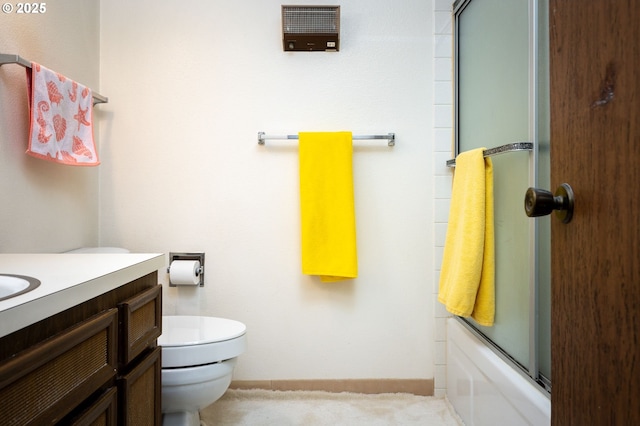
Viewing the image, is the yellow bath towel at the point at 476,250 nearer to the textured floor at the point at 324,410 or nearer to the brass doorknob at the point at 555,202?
the textured floor at the point at 324,410

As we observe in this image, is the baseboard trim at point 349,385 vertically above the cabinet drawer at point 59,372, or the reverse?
the cabinet drawer at point 59,372

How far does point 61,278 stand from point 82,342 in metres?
0.15

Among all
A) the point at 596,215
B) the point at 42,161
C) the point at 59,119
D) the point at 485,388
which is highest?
the point at 59,119

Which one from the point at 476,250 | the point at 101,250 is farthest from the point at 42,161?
the point at 476,250

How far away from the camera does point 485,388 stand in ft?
4.37

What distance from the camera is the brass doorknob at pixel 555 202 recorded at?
0.50 metres

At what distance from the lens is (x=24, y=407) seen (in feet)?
1.85

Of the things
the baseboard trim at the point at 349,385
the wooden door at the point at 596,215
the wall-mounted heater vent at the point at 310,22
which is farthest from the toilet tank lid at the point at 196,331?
the wall-mounted heater vent at the point at 310,22

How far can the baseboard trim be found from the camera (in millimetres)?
1804

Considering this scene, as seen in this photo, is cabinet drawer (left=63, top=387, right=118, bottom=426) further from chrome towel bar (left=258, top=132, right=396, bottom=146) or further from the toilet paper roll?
chrome towel bar (left=258, top=132, right=396, bottom=146)

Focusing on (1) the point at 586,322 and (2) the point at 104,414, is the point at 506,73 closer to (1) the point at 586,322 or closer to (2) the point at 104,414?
(1) the point at 586,322

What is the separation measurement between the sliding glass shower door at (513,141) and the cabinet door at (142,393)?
105 centimetres

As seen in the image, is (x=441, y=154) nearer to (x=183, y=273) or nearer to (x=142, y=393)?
(x=183, y=273)

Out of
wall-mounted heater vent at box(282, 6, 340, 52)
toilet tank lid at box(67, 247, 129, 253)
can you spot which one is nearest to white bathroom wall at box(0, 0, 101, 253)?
toilet tank lid at box(67, 247, 129, 253)
